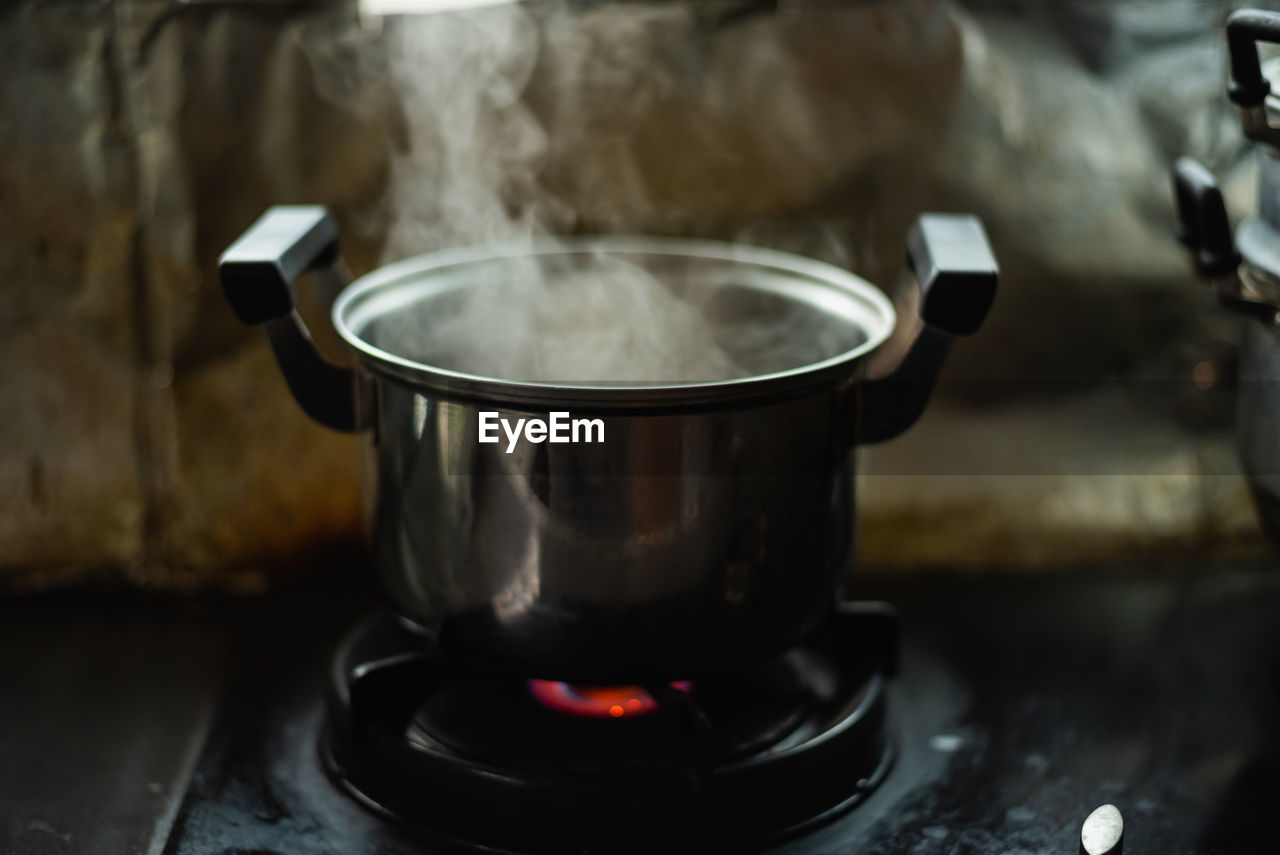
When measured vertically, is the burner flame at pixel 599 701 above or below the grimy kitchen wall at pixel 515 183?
below

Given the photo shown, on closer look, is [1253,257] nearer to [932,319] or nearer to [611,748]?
[932,319]

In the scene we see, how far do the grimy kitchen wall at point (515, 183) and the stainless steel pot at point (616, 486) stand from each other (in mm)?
252

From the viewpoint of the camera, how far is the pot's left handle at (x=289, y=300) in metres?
0.73

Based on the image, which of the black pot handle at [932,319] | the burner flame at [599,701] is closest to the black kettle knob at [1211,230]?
the black pot handle at [932,319]

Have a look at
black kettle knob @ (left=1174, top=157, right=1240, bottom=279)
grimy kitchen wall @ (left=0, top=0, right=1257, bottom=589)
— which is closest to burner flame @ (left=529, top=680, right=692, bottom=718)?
grimy kitchen wall @ (left=0, top=0, right=1257, bottom=589)

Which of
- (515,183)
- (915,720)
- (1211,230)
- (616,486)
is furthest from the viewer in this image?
(515,183)

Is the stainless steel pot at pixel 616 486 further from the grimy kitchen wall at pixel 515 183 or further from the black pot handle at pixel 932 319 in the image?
the grimy kitchen wall at pixel 515 183

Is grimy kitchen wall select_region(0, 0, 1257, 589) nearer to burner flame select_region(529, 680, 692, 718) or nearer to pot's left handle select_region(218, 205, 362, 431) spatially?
pot's left handle select_region(218, 205, 362, 431)

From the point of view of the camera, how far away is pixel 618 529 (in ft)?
A: 2.23

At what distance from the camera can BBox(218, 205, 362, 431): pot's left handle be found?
0.73 m

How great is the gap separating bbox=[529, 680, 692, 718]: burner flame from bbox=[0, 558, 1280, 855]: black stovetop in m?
0.14

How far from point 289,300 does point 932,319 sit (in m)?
0.42

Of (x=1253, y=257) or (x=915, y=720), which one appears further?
(x=915, y=720)

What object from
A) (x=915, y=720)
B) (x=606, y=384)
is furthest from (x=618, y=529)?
(x=915, y=720)
